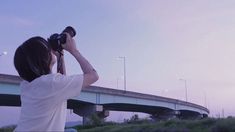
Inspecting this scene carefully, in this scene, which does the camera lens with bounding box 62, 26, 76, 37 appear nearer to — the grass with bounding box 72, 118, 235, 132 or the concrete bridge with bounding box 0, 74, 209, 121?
the grass with bounding box 72, 118, 235, 132

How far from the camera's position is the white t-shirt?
3033mm

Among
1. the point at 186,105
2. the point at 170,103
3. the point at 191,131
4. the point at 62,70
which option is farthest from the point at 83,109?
the point at 62,70

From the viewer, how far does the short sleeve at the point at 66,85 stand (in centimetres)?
308

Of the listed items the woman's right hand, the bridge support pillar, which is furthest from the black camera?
the bridge support pillar

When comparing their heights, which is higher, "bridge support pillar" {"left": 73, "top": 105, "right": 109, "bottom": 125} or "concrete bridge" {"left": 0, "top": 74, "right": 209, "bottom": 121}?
"concrete bridge" {"left": 0, "top": 74, "right": 209, "bottom": 121}

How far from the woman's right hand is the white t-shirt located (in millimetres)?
240

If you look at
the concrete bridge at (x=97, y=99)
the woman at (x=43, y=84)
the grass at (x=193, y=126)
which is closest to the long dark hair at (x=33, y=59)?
the woman at (x=43, y=84)

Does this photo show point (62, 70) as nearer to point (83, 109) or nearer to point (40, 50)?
point (40, 50)

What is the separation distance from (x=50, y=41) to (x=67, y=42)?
0.40 ft

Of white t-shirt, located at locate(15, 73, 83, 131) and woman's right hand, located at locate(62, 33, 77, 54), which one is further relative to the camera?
woman's right hand, located at locate(62, 33, 77, 54)

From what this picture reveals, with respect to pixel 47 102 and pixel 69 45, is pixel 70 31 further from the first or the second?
pixel 47 102

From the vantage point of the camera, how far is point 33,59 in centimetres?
316

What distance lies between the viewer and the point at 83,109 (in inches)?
2169

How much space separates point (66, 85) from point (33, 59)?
11.8 inches
